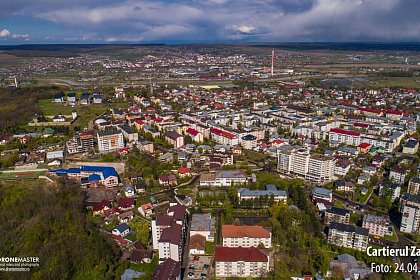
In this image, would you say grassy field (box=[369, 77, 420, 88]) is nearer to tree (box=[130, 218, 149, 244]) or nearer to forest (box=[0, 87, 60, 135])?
forest (box=[0, 87, 60, 135])

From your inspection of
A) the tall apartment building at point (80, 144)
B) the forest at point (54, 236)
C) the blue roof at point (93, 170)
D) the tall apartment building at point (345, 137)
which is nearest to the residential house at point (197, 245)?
the forest at point (54, 236)

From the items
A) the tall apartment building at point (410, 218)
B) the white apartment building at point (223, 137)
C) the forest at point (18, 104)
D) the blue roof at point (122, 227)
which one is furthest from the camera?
the forest at point (18, 104)

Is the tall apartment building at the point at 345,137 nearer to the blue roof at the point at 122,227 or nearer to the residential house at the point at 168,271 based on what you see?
the blue roof at the point at 122,227

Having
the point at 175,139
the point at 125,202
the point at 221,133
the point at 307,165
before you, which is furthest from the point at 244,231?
the point at 221,133

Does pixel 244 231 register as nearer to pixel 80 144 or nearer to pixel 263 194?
pixel 263 194

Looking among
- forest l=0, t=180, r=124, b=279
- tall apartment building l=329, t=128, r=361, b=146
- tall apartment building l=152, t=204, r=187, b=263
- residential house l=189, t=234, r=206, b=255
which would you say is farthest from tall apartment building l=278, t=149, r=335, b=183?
forest l=0, t=180, r=124, b=279

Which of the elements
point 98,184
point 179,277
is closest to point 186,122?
point 98,184

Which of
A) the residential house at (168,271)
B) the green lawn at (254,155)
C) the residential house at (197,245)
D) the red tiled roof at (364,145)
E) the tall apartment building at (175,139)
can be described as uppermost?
the tall apartment building at (175,139)
